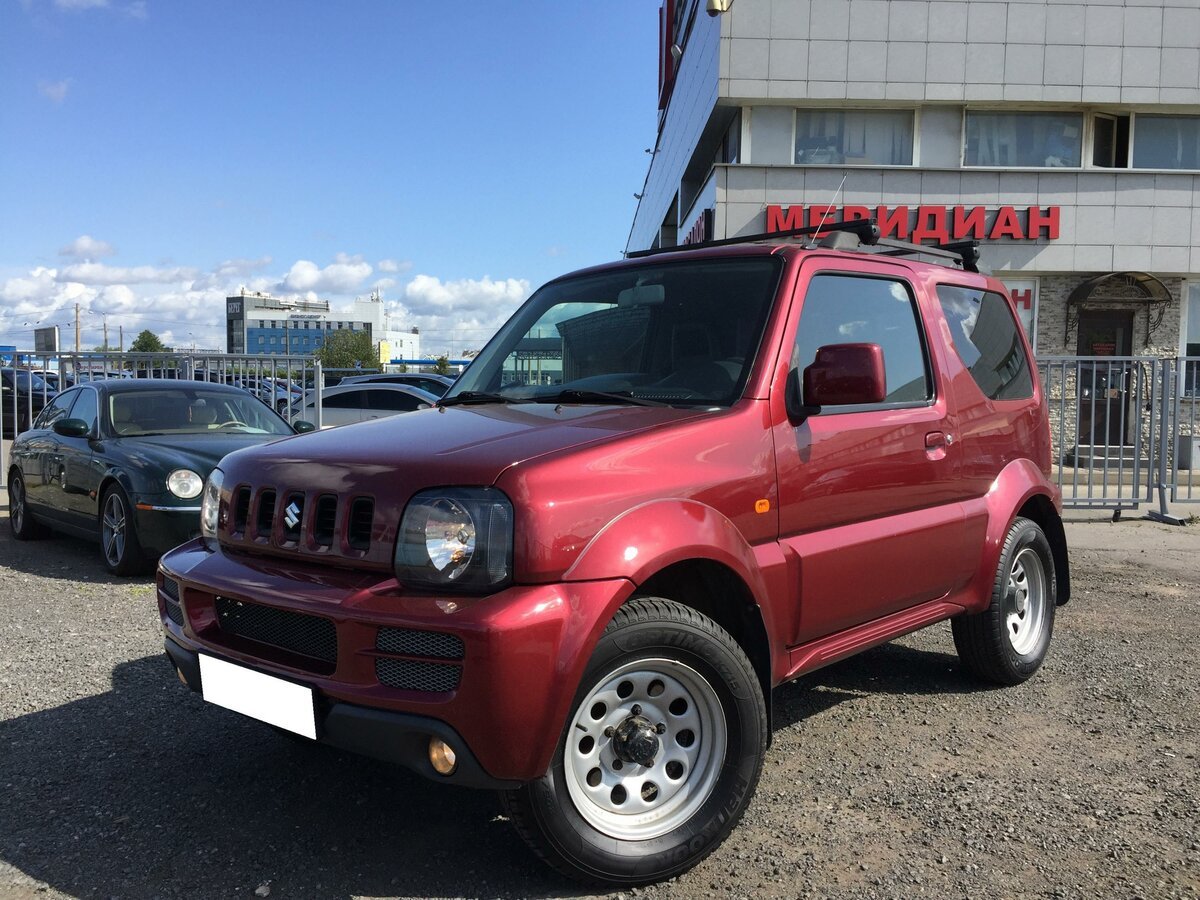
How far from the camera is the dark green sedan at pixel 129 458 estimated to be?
6562 millimetres

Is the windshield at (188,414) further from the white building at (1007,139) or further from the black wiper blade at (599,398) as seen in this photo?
the white building at (1007,139)

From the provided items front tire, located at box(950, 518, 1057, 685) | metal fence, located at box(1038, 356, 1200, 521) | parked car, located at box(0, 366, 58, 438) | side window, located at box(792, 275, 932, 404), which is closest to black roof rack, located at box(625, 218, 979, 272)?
side window, located at box(792, 275, 932, 404)

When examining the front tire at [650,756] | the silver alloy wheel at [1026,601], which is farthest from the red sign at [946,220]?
the front tire at [650,756]

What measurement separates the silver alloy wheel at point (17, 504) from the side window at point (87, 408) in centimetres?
97

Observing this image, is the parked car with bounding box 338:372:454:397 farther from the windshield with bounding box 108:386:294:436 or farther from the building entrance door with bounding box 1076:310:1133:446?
the building entrance door with bounding box 1076:310:1133:446

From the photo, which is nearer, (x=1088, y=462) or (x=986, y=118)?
(x=1088, y=462)

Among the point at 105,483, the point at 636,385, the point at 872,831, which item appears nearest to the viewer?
the point at 872,831

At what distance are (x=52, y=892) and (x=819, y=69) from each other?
1745cm

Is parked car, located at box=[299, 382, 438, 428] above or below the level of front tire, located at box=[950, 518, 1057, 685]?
above

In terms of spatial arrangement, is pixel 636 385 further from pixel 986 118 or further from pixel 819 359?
pixel 986 118

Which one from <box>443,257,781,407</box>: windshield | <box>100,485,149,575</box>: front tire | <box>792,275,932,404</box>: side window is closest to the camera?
<box>443,257,781,407</box>: windshield

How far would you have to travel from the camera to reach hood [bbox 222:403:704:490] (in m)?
2.52

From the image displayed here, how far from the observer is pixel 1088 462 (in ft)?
32.7

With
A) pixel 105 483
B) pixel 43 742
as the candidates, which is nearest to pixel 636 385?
pixel 43 742
